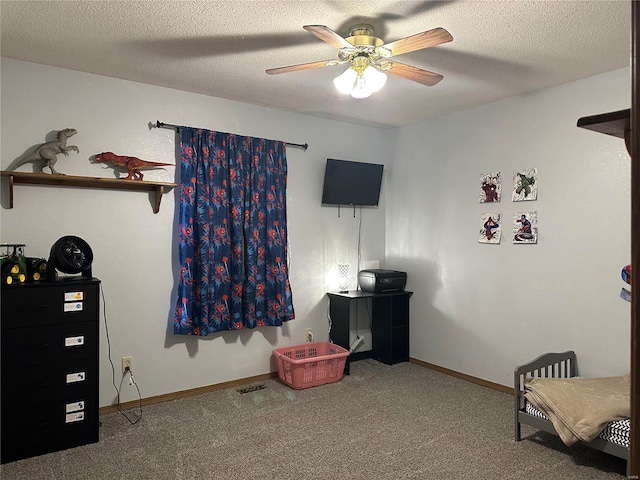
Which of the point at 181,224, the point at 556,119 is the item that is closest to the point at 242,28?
the point at 181,224

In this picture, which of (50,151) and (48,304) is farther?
(50,151)

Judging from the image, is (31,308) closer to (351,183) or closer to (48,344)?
(48,344)

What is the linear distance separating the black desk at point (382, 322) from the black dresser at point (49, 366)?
2225mm

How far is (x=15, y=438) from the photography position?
268 cm

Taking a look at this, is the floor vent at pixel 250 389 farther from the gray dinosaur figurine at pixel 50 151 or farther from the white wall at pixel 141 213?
the gray dinosaur figurine at pixel 50 151

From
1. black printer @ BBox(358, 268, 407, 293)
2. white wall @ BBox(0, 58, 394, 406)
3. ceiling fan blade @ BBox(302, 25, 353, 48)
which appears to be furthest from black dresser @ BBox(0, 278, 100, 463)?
black printer @ BBox(358, 268, 407, 293)

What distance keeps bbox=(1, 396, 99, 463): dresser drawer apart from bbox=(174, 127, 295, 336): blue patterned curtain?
91cm

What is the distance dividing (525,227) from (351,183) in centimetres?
167

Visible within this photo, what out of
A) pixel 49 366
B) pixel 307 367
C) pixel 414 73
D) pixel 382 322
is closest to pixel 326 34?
pixel 414 73

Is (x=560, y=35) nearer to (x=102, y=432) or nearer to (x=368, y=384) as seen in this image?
(x=368, y=384)

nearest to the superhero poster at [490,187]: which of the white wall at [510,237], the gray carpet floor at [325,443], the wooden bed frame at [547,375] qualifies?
the white wall at [510,237]

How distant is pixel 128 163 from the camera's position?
3396 millimetres

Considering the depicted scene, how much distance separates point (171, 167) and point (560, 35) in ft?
9.28

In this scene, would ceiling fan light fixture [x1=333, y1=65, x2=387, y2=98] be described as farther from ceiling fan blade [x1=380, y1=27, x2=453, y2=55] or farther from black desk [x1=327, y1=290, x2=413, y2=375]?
black desk [x1=327, y1=290, x2=413, y2=375]
